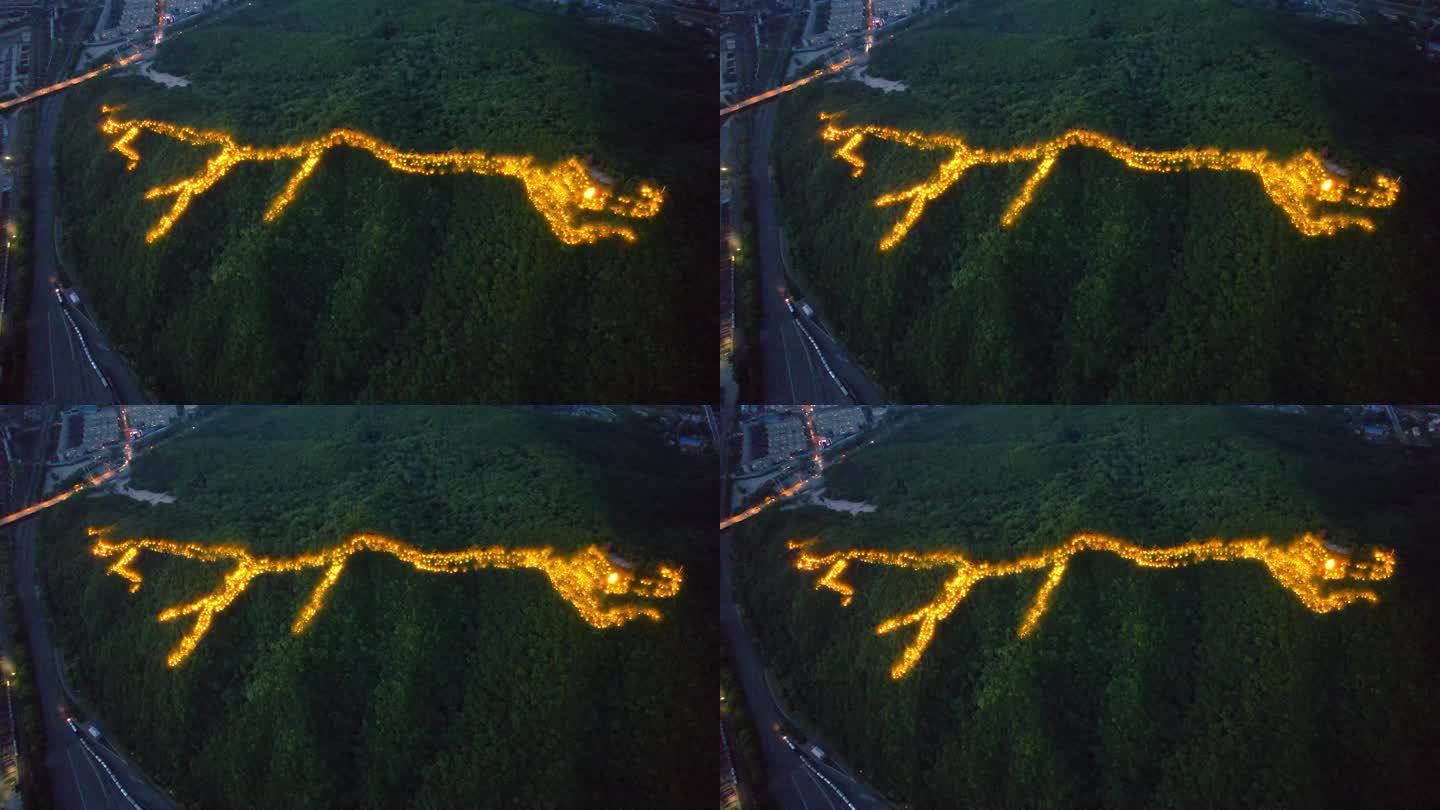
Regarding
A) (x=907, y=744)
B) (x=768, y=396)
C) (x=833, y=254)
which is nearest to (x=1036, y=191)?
(x=833, y=254)

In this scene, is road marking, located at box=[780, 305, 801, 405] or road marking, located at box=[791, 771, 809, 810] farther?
road marking, located at box=[780, 305, 801, 405]

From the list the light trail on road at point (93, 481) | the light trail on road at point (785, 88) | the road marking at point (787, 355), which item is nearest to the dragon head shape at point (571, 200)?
the light trail on road at point (785, 88)

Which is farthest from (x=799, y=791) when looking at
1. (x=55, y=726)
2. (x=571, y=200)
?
(x=55, y=726)

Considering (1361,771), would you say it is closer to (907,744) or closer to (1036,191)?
(907,744)

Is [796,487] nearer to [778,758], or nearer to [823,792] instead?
[778,758]

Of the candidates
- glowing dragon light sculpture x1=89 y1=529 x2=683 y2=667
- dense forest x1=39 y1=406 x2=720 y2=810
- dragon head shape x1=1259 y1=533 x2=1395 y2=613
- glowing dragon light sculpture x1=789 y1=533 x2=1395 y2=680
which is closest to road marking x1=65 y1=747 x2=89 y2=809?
dense forest x1=39 y1=406 x2=720 y2=810

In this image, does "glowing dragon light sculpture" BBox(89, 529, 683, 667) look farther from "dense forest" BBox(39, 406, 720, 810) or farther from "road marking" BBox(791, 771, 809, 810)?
"road marking" BBox(791, 771, 809, 810)
